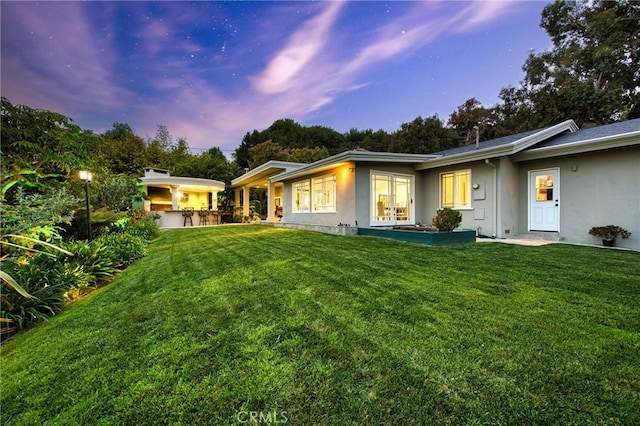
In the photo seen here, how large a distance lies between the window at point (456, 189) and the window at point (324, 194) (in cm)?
387

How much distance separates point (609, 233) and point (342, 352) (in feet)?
26.9

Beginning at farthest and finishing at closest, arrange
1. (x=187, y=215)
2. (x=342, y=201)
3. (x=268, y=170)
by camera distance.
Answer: (x=187, y=215) < (x=268, y=170) < (x=342, y=201)

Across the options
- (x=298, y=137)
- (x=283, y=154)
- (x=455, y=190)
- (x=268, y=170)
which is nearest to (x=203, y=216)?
(x=268, y=170)

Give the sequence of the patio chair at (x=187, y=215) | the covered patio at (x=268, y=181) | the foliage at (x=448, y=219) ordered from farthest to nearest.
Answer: the patio chair at (x=187, y=215), the covered patio at (x=268, y=181), the foliage at (x=448, y=219)

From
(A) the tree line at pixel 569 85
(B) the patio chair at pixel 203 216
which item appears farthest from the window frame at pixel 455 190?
(B) the patio chair at pixel 203 216

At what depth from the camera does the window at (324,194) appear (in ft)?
34.6

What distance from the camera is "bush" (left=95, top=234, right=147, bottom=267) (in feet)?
18.7

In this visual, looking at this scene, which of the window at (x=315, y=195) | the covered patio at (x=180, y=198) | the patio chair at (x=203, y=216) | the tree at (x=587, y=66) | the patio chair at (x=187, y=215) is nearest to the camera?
the window at (x=315, y=195)

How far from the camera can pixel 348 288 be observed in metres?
3.59

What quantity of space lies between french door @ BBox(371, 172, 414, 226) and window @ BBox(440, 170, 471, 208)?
1.09 metres

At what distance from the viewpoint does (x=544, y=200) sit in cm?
820

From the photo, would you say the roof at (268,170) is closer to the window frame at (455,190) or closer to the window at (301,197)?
the window at (301,197)

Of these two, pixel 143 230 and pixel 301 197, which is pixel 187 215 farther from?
pixel 301 197

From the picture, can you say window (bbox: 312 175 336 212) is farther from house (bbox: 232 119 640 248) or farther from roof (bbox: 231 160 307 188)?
roof (bbox: 231 160 307 188)
